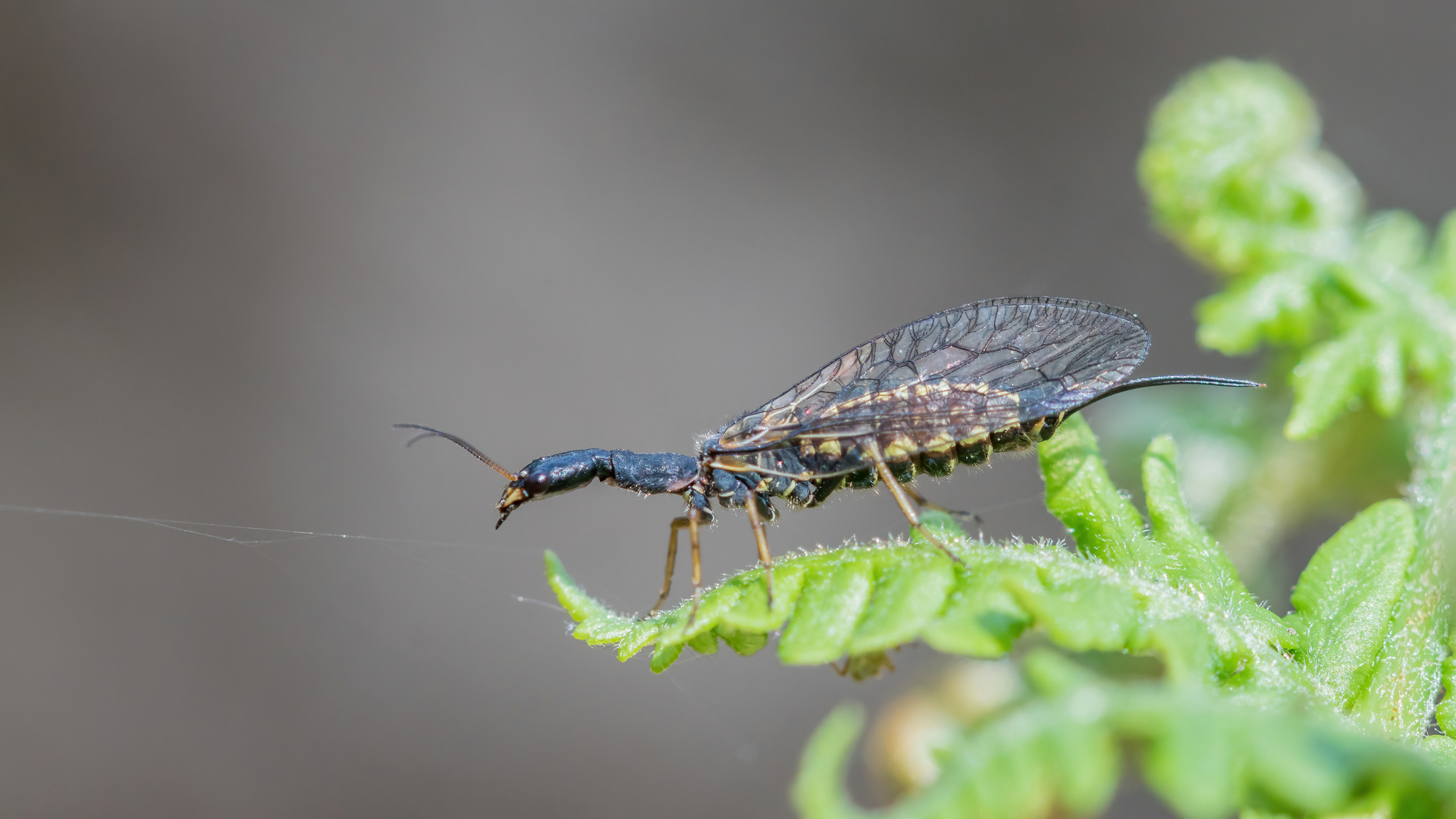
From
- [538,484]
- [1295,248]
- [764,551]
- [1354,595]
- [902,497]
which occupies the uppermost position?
[1295,248]

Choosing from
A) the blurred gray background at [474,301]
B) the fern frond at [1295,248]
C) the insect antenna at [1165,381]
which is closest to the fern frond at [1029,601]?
the insect antenna at [1165,381]

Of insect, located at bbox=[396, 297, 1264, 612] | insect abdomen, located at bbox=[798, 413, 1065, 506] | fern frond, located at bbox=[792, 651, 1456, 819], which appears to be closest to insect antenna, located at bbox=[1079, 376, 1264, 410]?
insect, located at bbox=[396, 297, 1264, 612]

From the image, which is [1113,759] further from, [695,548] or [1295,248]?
[1295,248]

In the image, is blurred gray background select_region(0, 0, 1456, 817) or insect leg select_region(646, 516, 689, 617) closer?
insect leg select_region(646, 516, 689, 617)

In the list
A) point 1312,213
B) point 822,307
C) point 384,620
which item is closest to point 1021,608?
point 1312,213

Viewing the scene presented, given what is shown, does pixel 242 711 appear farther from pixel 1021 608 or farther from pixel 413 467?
pixel 1021 608

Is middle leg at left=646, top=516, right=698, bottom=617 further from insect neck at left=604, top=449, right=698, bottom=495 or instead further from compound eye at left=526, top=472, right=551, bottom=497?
compound eye at left=526, top=472, right=551, bottom=497

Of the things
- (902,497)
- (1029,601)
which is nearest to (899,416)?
(902,497)
